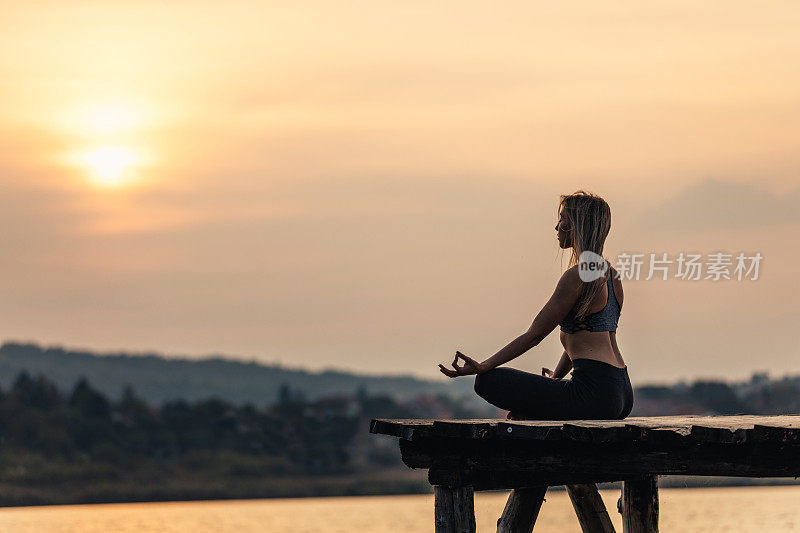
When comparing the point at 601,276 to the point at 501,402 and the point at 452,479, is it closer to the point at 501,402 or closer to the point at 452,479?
the point at 501,402

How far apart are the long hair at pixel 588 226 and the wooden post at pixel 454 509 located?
160 centimetres

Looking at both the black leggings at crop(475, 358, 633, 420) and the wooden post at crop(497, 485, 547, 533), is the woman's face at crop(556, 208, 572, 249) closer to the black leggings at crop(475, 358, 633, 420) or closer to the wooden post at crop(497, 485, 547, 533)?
the black leggings at crop(475, 358, 633, 420)

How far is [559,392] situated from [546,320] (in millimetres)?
516

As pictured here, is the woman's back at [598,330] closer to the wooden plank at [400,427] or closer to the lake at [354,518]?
the wooden plank at [400,427]

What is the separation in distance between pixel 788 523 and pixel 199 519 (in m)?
40.6

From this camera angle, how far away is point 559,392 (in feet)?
31.6

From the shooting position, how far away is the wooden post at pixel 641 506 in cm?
1080

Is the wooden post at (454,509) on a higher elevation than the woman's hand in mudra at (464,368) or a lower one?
lower

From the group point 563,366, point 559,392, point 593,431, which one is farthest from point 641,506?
point 593,431

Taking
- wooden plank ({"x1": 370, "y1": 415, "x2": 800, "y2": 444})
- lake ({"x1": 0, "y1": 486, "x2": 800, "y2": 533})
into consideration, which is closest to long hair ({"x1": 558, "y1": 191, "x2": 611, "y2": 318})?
wooden plank ({"x1": 370, "y1": 415, "x2": 800, "y2": 444})

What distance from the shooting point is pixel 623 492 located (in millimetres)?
10992

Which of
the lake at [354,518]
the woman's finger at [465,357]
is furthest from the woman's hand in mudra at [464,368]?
the lake at [354,518]

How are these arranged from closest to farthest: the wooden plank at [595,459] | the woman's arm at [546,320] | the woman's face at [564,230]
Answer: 1. the wooden plank at [595,459]
2. the woman's arm at [546,320]
3. the woman's face at [564,230]

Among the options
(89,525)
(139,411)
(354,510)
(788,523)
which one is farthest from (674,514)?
(139,411)
